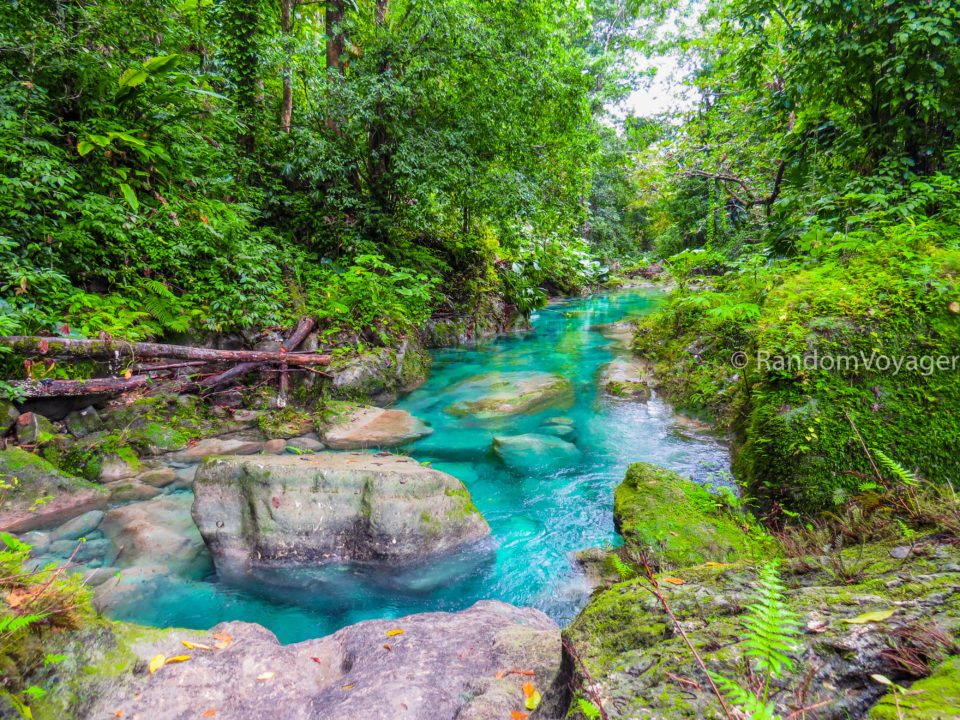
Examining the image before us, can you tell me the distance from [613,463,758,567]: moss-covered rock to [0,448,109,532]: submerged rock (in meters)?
5.01

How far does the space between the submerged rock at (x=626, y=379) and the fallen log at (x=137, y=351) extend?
482 cm

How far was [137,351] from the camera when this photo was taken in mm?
5664

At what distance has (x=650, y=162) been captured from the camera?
1012 cm

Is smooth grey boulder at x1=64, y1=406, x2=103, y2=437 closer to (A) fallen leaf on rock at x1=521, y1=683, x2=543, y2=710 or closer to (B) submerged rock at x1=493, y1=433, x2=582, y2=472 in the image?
(B) submerged rock at x1=493, y1=433, x2=582, y2=472

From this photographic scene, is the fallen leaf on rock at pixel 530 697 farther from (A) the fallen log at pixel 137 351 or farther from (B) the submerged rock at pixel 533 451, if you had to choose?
(A) the fallen log at pixel 137 351

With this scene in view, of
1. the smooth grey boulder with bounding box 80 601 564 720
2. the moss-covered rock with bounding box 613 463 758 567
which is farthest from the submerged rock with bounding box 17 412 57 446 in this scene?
the moss-covered rock with bounding box 613 463 758 567

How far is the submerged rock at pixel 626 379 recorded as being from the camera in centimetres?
751

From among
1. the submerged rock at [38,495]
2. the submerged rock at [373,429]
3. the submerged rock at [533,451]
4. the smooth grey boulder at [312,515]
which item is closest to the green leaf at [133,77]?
the submerged rock at [38,495]

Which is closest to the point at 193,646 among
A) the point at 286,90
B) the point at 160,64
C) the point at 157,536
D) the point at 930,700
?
the point at 157,536

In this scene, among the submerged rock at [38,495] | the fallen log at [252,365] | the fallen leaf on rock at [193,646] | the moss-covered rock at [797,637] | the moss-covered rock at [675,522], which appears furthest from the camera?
the fallen log at [252,365]

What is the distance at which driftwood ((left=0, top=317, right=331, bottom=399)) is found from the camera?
487 cm

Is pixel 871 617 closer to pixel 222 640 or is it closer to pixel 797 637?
pixel 797 637

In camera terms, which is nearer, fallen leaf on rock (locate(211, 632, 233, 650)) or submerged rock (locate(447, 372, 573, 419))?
fallen leaf on rock (locate(211, 632, 233, 650))
